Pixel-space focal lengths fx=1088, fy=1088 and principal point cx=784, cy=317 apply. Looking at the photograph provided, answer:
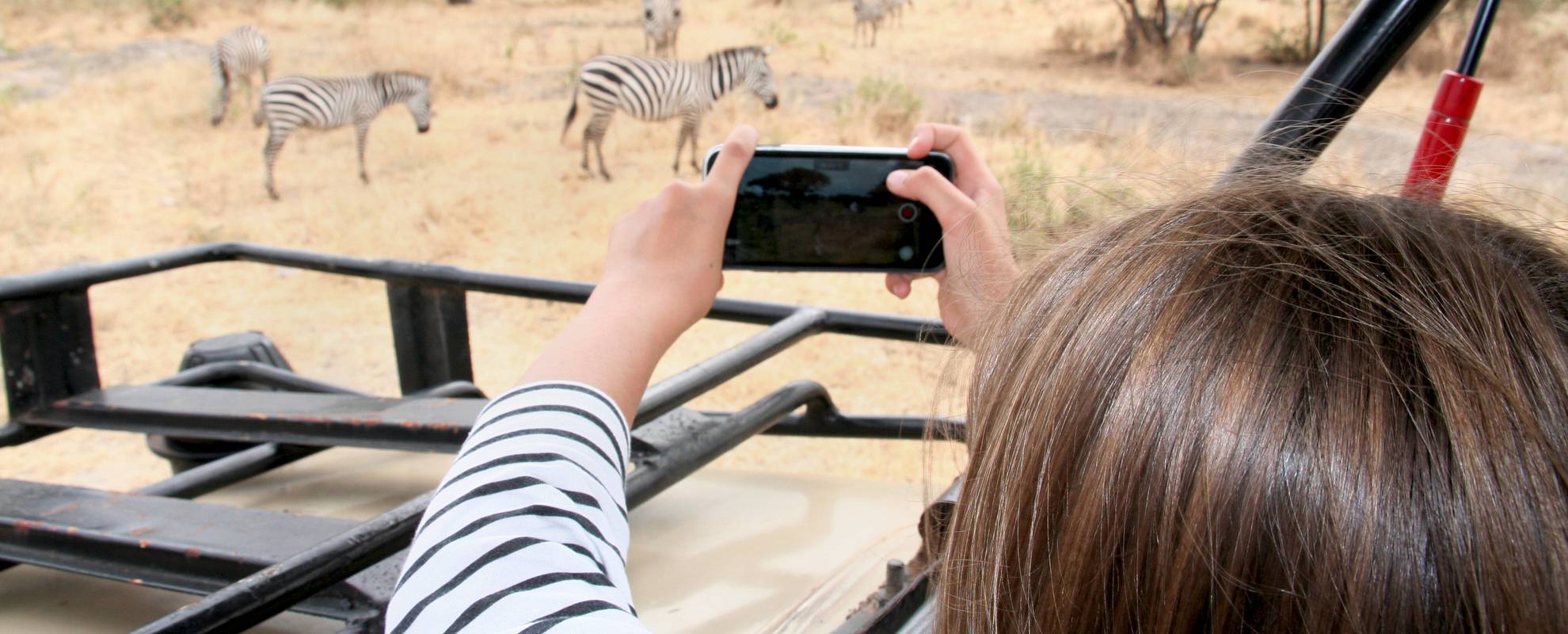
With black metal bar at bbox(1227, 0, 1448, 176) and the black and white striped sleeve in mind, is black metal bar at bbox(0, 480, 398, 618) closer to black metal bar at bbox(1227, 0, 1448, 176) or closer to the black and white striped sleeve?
the black and white striped sleeve

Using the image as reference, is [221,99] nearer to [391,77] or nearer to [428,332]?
[391,77]

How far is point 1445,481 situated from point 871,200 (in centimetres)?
49

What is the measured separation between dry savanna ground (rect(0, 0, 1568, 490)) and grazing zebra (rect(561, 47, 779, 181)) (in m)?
0.36

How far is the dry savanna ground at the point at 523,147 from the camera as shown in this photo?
428 centimetres

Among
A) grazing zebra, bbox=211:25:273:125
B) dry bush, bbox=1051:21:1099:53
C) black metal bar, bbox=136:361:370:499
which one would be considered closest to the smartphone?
black metal bar, bbox=136:361:370:499

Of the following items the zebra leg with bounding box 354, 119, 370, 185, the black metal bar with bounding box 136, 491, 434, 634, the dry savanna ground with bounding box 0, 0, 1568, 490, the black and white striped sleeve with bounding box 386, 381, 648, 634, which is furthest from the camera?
the zebra leg with bounding box 354, 119, 370, 185

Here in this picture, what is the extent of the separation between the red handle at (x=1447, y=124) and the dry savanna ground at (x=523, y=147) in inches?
2.3

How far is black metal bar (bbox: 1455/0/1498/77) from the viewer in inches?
33.5

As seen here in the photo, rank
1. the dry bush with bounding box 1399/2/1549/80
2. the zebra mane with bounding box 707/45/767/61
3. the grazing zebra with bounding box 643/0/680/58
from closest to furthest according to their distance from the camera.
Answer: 1. the zebra mane with bounding box 707/45/767/61
2. the dry bush with bounding box 1399/2/1549/80
3. the grazing zebra with bounding box 643/0/680/58

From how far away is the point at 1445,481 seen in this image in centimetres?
41

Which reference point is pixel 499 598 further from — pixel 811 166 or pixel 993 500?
pixel 811 166

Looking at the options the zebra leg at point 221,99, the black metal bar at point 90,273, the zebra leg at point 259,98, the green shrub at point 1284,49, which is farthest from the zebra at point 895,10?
the black metal bar at point 90,273

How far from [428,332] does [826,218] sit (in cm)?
107

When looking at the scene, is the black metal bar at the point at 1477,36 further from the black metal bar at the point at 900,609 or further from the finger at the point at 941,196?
the black metal bar at the point at 900,609
